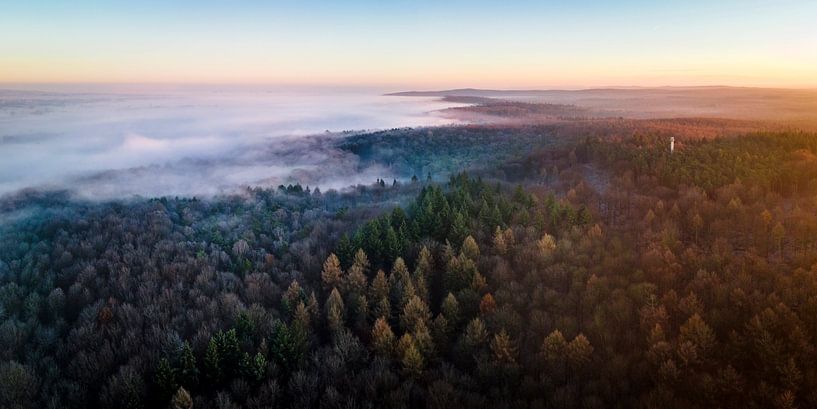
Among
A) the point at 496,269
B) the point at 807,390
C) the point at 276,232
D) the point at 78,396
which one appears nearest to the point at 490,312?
the point at 496,269

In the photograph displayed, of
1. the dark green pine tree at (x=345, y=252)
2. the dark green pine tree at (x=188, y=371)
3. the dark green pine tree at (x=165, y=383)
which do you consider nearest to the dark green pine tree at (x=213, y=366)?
the dark green pine tree at (x=188, y=371)

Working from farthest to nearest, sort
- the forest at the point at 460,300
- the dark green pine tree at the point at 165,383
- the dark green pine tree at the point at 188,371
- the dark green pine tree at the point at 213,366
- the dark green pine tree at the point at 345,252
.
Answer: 1. the dark green pine tree at the point at 345,252
2. the dark green pine tree at the point at 213,366
3. the dark green pine tree at the point at 188,371
4. the dark green pine tree at the point at 165,383
5. the forest at the point at 460,300

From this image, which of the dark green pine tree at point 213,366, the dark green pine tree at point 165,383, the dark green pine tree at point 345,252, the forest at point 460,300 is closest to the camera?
the forest at point 460,300

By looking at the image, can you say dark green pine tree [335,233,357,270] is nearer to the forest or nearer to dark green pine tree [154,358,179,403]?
the forest

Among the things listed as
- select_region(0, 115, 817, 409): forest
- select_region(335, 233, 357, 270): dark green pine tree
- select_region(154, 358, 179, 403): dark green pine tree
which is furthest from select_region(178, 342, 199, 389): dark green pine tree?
select_region(335, 233, 357, 270): dark green pine tree

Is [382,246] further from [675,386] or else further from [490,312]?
[675,386]

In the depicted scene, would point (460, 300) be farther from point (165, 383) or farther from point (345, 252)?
point (165, 383)

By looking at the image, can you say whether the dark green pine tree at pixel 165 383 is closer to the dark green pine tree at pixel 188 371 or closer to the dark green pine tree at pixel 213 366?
the dark green pine tree at pixel 188 371

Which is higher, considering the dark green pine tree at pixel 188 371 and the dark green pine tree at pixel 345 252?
the dark green pine tree at pixel 345 252
